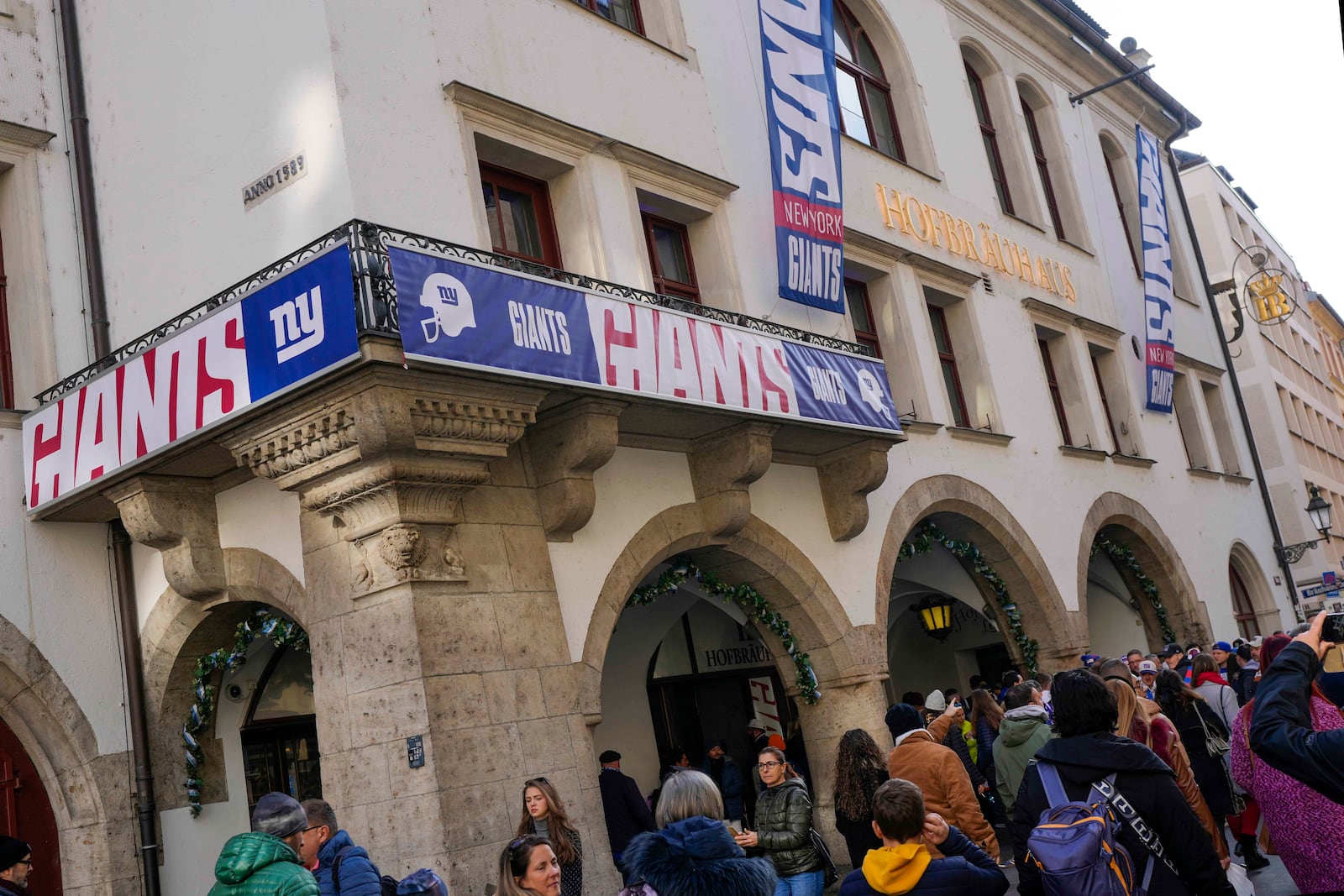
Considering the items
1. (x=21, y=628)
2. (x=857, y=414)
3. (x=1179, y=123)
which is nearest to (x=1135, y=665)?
(x=857, y=414)

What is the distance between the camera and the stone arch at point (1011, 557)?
14797 millimetres

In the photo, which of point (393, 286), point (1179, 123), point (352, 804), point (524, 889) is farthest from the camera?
point (1179, 123)

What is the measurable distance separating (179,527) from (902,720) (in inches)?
218

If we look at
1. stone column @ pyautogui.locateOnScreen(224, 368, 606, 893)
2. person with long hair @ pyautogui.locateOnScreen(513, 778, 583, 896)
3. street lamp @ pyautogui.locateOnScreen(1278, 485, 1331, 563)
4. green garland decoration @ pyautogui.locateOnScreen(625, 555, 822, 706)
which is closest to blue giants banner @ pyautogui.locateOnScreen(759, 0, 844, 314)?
green garland decoration @ pyautogui.locateOnScreen(625, 555, 822, 706)

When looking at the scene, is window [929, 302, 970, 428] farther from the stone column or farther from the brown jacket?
the brown jacket

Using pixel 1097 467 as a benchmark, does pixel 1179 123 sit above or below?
above

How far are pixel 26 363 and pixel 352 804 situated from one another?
4581 millimetres

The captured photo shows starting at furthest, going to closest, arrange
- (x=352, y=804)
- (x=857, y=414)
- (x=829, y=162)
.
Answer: (x=829, y=162) < (x=857, y=414) < (x=352, y=804)

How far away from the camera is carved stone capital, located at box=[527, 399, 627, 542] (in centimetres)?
922

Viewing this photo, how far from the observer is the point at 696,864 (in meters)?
4.09

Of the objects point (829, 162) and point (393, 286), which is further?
point (829, 162)

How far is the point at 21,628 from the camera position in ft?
30.8

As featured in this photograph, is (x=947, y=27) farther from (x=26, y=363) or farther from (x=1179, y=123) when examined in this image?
(x=26, y=363)

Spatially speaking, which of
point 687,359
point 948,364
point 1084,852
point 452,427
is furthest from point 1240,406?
point 1084,852
